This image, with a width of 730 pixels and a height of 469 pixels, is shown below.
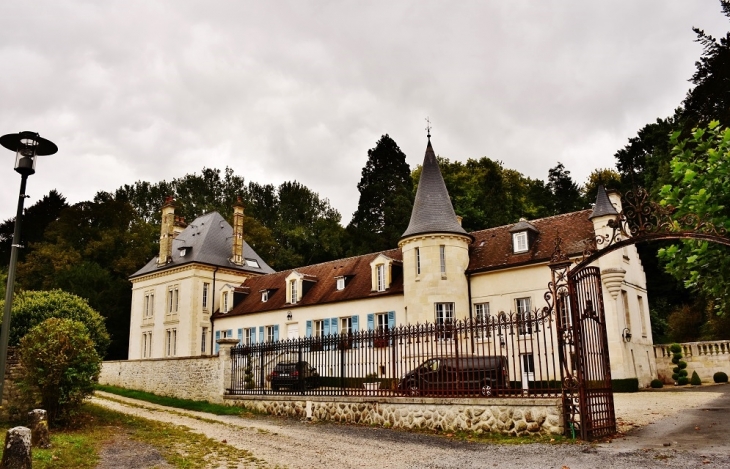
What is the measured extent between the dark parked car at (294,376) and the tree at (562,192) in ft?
122

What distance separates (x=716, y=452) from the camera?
8469mm

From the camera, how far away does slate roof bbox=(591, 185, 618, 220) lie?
881 inches

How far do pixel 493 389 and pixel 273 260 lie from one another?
41.2 meters

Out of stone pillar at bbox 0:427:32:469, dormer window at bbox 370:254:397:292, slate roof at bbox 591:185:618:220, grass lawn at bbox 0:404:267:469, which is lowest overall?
grass lawn at bbox 0:404:267:469

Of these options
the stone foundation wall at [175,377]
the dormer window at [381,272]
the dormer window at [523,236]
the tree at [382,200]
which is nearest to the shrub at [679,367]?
the dormer window at [523,236]

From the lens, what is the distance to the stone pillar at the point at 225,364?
1847 centimetres

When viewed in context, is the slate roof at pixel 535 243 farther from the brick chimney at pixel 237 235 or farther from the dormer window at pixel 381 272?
the brick chimney at pixel 237 235

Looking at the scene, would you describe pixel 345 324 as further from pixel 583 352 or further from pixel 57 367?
pixel 583 352

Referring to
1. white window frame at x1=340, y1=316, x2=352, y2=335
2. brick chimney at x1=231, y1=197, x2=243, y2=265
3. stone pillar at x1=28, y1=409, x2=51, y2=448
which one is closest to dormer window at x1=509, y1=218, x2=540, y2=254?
white window frame at x1=340, y1=316, x2=352, y2=335

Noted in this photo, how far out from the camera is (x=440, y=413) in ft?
39.4

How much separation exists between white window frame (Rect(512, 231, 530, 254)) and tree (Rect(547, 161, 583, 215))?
24930 millimetres

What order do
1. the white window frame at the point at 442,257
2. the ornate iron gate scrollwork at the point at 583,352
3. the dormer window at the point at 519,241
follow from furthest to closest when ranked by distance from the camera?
the white window frame at the point at 442,257
the dormer window at the point at 519,241
the ornate iron gate scrollwork at the point at 583,352

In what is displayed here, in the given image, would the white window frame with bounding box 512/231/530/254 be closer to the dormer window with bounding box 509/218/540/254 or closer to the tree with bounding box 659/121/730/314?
the dormer window with bounding box 509/218/540/254

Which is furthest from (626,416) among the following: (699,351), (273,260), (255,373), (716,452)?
(273,260)
